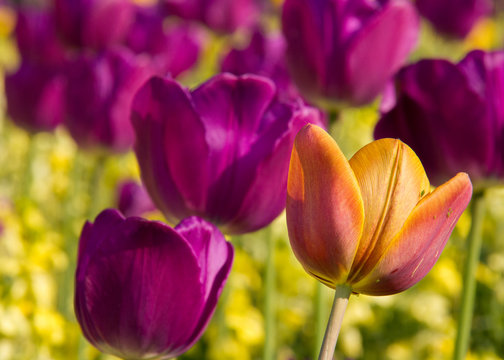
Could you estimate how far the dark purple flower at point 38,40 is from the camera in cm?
162

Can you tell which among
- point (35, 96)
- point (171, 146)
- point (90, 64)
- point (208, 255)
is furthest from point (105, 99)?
point (208, 255)

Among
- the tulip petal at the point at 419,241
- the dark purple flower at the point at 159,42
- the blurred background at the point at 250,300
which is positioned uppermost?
the tulip petal at the point at 419,241

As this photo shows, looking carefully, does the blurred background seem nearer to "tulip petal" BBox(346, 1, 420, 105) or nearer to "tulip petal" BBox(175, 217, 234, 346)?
"tulip petal" BBox(346, 1, 420, 105)

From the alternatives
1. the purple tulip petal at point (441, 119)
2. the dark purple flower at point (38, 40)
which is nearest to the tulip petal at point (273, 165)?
the purple tulip petal at point (441, 119)

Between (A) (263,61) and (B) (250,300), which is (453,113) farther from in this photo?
(B) (250,300)

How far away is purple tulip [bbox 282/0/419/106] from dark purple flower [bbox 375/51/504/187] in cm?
15

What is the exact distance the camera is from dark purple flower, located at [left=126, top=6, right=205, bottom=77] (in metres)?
1.49

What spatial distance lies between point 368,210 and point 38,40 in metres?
1.34

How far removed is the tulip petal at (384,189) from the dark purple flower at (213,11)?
167cm

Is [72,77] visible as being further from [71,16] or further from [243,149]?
[243,149]

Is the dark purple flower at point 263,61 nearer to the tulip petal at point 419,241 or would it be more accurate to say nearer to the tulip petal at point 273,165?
the tulip petal at point 273,165

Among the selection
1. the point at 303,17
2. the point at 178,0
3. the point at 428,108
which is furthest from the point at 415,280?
the point at 178,0

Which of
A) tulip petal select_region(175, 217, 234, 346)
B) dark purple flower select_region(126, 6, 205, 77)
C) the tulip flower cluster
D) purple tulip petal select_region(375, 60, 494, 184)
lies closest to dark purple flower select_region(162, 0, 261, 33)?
the tulip flower cluster

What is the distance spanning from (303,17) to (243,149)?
29 cm
